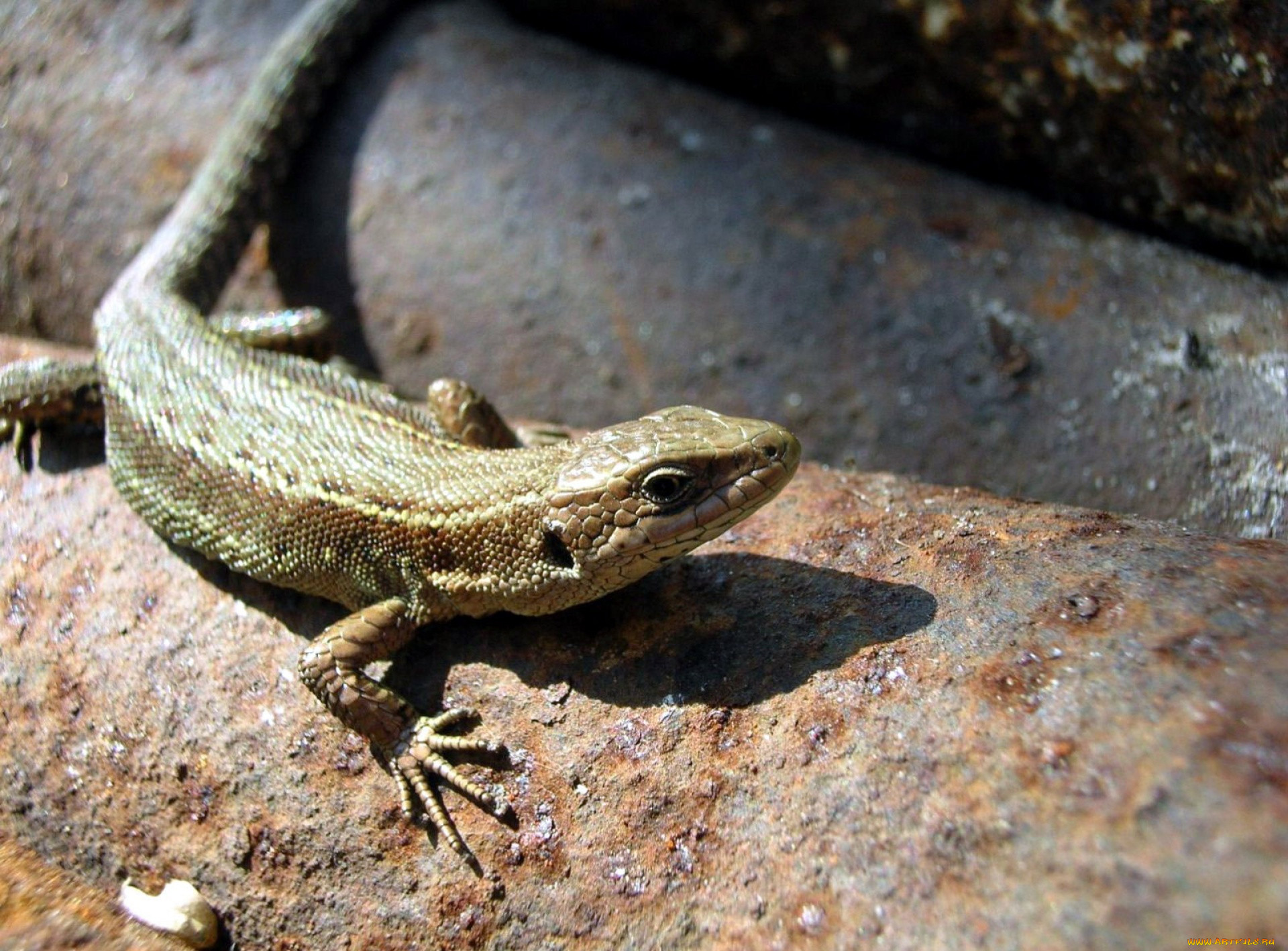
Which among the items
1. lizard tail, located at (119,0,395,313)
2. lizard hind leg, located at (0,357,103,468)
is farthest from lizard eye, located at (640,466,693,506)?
lizard tail, located at (119,0,395,313)

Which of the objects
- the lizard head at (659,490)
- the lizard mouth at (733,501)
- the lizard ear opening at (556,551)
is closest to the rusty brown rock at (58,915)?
the lizard ear opening at (556,551)

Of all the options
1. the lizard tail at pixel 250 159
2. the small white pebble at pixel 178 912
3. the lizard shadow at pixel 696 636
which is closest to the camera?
the lizard shadow at pixel 696 636

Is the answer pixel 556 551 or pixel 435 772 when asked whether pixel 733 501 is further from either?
pixel 435 772

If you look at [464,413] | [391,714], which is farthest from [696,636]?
[464,413]

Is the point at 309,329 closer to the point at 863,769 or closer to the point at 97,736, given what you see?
the point at 97,736

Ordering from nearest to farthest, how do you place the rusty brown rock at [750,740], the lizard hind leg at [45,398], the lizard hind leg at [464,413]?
the rusty brown rock at [750,740] → the lizard hind leg at [464,413] → the lizard hind leg at [45,398]

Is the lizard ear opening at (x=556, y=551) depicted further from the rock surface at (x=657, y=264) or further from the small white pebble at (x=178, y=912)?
the rock surface at (x=657, y=264)

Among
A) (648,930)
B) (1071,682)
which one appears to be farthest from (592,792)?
(1071,682)
